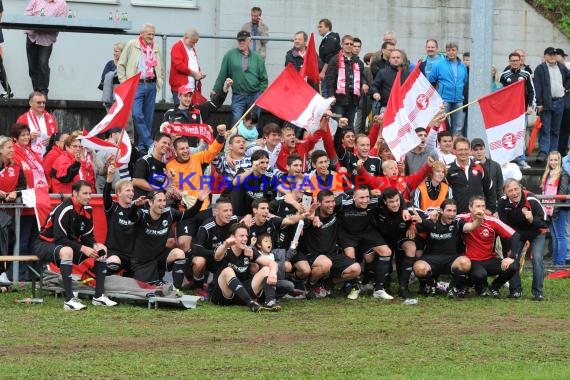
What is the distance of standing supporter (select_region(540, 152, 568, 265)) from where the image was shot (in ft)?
63.0

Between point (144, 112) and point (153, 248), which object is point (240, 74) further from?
point (153, 248)

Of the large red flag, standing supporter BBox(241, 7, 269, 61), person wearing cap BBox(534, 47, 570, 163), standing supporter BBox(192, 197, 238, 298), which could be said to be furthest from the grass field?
standing supporter BBox(241, 7, 269, 61)

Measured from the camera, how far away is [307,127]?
17156 millimetres

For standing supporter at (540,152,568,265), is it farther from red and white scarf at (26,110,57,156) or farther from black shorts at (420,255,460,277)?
red and white scarf at (26,110,57,156)

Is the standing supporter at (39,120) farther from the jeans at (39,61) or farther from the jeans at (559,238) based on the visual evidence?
the jeans at (559,238)

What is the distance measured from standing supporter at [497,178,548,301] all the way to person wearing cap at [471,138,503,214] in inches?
41.0

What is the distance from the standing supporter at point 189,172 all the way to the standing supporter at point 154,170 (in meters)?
0.11

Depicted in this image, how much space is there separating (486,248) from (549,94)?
643 centimetres

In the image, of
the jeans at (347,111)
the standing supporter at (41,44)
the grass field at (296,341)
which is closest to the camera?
the grass field at (296,341)

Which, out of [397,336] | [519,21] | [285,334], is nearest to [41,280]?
[285,334]

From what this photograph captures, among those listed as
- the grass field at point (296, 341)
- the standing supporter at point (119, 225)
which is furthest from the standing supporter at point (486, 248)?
the standing supporter at point (119, 225)

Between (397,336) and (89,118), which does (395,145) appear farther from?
(89,118)

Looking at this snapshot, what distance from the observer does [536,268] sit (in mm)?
16656

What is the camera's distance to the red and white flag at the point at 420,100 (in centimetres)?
1753
